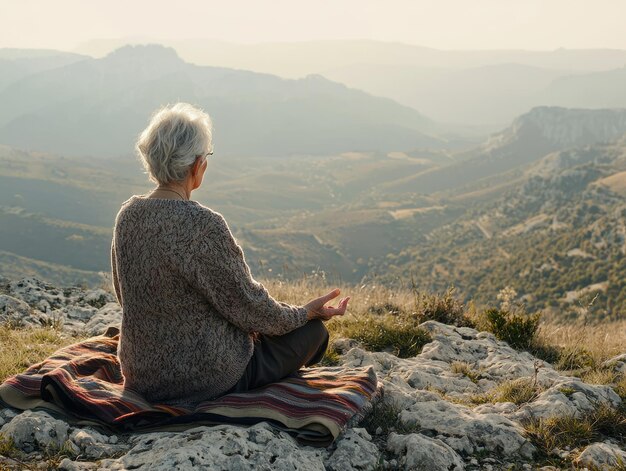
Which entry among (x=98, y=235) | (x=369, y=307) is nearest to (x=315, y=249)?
(x=98, y=235)

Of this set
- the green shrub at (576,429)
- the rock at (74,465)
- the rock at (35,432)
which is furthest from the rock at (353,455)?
the rock at (35,432)

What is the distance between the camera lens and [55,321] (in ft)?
23.3

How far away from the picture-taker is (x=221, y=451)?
337 centimetres

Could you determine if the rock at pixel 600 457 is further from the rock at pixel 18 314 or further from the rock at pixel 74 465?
the rock at pixel 18 314

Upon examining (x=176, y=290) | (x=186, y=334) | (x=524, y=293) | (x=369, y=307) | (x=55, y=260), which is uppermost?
(x=176, y=290)

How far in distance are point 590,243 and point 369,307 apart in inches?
2375

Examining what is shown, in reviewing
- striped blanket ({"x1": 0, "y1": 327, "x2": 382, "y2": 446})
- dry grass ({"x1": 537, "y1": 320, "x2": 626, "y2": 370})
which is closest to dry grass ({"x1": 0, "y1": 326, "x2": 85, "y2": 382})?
striped blanket ({"x1": 0, "y1": 327, "x2": 382, "y2": 446})

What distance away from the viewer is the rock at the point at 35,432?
12.0 ft

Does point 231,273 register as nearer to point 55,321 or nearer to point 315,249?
point 55,321

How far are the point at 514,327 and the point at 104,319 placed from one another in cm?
551

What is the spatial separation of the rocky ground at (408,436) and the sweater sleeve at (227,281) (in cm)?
76

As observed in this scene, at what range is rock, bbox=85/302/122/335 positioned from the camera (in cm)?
710

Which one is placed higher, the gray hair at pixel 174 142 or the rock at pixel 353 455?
the gray hair at pixel 174 142

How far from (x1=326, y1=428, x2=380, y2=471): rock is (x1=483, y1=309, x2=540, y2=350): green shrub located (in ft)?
12.0
